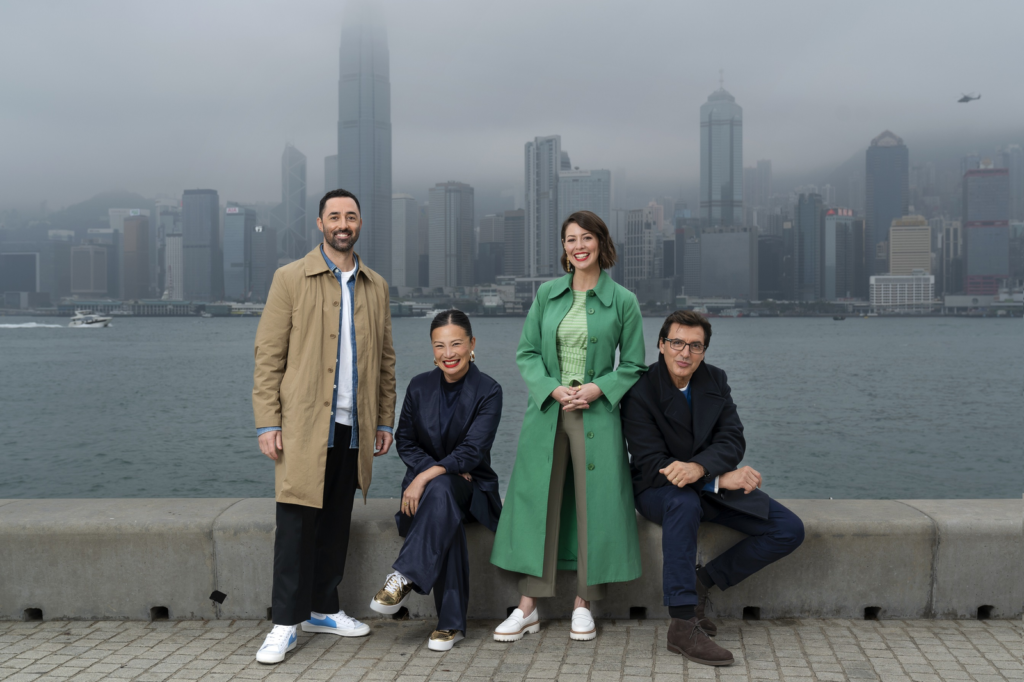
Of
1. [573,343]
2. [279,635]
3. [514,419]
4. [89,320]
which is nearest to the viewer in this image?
[279,635]

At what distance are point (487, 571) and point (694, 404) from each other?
4.22 ft

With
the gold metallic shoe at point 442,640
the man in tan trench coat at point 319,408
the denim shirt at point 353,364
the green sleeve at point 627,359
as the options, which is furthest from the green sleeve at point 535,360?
the gold metallic shoe at point 442,640

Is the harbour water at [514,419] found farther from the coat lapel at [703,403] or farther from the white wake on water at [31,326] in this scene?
the white wake on water at [31,326]

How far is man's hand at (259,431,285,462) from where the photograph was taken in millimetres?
3498

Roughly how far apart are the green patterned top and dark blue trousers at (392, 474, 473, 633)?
739 mm

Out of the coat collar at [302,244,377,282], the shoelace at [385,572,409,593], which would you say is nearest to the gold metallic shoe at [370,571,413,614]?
the shoelace at [385,572,409,593]

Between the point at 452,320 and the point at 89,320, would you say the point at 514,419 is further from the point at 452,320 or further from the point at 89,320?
the point at 89,320

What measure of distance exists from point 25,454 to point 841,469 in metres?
31.2

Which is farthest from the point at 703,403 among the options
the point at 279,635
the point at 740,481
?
the point at 279,635

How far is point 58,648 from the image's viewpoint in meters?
3.48

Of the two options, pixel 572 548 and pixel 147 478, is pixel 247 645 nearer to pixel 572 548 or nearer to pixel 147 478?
pixel 572 548

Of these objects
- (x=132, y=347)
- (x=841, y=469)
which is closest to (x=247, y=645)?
(x=841, y=469)

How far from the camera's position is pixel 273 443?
3.51 meters

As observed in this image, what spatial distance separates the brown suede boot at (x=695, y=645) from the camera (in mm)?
3279
